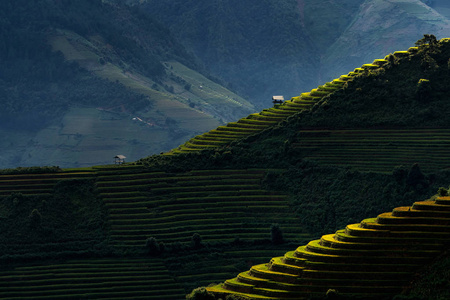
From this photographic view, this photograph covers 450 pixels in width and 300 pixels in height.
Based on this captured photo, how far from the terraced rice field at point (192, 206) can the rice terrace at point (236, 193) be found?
19 centimetres

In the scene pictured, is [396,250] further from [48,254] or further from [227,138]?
[227,138]

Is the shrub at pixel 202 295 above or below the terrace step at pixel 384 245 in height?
below

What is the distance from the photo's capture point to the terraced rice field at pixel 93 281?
11538 cm

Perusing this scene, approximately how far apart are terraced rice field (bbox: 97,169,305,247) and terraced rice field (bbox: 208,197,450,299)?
38.5m

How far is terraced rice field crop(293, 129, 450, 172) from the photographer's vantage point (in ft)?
446

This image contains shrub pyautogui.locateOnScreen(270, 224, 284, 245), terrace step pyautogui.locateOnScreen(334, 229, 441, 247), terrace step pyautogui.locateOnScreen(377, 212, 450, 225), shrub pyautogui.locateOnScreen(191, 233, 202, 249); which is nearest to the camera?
terrace step pyautogui.locateOnScreen(334, 229, 441, 247)

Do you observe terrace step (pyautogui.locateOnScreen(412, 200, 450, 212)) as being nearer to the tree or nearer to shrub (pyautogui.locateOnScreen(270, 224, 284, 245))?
shrub (pyautogui.locateOnScreen(270, 224, 284, 245))

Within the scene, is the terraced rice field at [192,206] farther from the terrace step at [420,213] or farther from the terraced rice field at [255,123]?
the terrace step at [420,213]

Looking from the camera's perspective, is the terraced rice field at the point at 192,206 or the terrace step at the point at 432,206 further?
the terraced rice field at the point at 192,206

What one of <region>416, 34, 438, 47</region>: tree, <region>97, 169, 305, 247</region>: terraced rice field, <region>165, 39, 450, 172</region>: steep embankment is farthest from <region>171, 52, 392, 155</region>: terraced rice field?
<region>97, 169, 305, 247</region>: terraced rice field

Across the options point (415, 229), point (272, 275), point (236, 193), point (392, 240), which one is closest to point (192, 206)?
point (236, 193)

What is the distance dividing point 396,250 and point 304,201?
49817mm

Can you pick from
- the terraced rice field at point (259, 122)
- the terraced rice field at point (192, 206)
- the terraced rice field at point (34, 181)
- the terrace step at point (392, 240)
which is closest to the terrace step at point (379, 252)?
the terrace step at point (392, 240)

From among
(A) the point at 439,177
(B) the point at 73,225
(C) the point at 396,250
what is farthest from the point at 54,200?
(C) the point at 396,250
